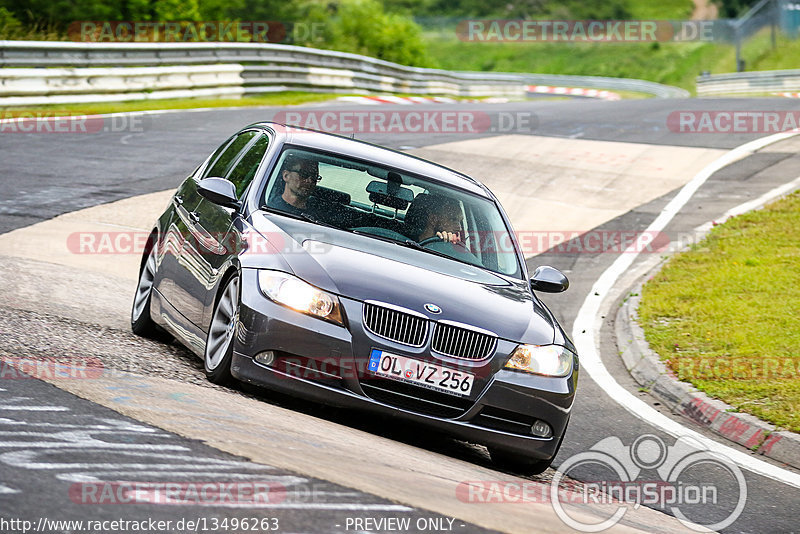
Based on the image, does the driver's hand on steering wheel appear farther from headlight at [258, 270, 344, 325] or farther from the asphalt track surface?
headlight at [258, 270, 344, 325]

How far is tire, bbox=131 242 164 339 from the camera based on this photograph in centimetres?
806

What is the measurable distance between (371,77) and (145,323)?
2754 cm

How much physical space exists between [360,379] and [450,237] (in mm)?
1682

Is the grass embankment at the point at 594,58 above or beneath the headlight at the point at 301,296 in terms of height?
beneath

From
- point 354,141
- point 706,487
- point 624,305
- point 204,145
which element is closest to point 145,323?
point 354,141

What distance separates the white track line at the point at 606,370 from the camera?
25.2ft

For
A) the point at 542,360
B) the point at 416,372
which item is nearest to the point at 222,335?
the point at 416,372

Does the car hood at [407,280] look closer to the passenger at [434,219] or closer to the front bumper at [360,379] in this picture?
the front bumper at [360,379]

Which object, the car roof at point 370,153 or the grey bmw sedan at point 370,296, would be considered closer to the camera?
the grey bmw sedan at point 370,296

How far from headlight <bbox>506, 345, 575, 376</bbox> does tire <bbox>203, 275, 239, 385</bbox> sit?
5.05 ft

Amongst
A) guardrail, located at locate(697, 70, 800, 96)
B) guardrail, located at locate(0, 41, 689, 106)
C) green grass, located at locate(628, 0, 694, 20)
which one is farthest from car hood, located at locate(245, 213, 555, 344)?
green grass, located at locate(628, 0, 694, 20)

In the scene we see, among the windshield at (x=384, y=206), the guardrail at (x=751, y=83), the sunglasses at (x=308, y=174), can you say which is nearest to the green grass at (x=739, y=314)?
the windshield at (x=384, y=206)

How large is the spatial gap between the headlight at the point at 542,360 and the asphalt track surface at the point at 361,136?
2.74 feet

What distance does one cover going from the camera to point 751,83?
43.3 metres
